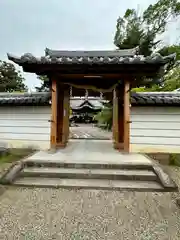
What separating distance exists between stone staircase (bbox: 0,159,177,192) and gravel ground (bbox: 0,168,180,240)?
22 centimetres

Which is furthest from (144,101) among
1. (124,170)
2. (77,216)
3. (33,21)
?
(33,21)

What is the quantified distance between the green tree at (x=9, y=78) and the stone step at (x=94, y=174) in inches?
1099

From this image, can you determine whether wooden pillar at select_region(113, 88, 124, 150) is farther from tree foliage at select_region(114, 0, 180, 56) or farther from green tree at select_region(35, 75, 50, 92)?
tree foliage at select_region(114, 0, 180, 56)

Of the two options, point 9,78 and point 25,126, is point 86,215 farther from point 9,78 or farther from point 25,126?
point 9,78

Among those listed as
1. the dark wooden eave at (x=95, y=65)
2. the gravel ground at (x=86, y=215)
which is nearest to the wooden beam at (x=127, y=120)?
the dark wooden eave at (x=95, y=65)

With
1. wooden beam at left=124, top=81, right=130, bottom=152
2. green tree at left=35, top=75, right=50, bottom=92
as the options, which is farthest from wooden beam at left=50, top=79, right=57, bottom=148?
wooden beam at left=124, top=81, right=130, bottom=152

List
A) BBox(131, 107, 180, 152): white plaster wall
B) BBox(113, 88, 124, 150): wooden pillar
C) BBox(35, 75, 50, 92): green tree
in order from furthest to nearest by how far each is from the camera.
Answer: BBox(35, 75, 50, 92): green tree → BBox(113, 88, 124, 150): wooden pillar → BBox(131, 107, 180, 152): white plaster wall

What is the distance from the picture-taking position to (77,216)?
2721 millimetres

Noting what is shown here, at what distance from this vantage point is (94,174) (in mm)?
4043

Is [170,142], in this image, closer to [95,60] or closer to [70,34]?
[95,60]

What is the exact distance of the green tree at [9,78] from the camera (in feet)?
98.2

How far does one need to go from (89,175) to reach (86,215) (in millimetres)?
1319

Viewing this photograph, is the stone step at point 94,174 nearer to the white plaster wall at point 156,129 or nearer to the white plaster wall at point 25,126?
the white plaster wall at point 156,129

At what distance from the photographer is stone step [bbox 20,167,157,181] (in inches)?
158
